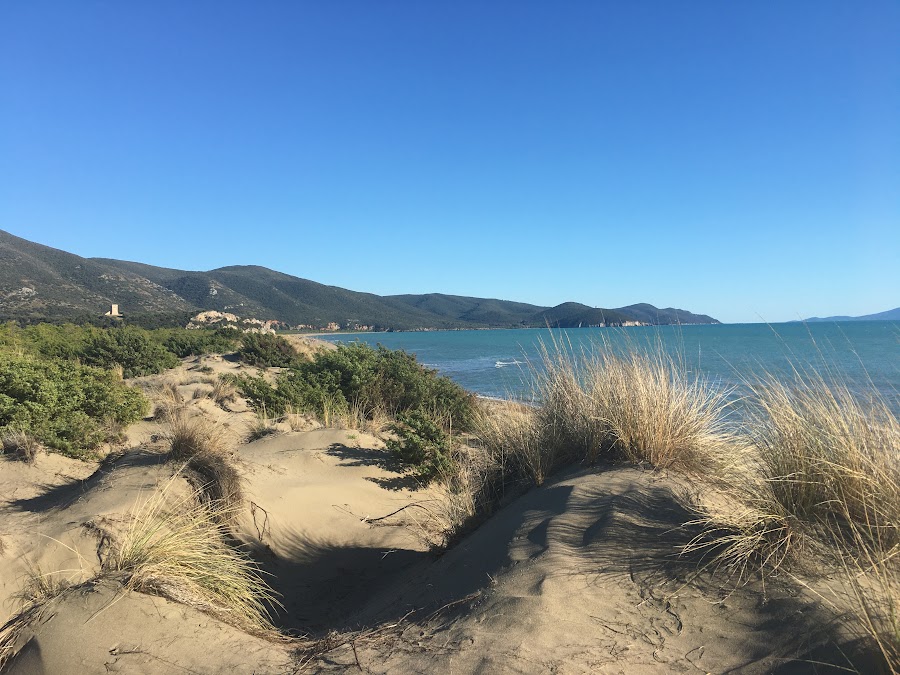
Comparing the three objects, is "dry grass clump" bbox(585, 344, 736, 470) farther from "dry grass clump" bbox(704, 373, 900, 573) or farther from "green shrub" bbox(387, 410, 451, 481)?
"green shrub" bbox(387, 410, 451, 481)

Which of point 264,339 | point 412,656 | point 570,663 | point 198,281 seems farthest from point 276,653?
point 198,281

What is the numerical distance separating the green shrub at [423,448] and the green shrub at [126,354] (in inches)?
511

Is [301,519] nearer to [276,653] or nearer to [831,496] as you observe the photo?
[276,653]

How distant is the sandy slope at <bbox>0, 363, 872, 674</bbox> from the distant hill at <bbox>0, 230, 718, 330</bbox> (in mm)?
7086

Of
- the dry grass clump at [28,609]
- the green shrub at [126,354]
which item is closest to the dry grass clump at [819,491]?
the dry grass clump at [28,609]

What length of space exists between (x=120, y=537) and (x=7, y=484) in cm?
258

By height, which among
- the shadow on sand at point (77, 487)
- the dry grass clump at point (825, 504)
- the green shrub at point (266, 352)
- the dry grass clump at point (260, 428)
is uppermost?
the dry grass clump at point (825, 504)

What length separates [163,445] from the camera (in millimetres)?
6496

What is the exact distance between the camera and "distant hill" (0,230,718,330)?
48156 mm

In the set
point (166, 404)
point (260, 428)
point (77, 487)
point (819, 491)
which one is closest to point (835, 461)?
point (819, 491)

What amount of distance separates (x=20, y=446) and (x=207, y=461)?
101 inches

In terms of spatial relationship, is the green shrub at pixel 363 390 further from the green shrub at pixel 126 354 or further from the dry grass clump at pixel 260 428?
the green shrub at pixel 126 354

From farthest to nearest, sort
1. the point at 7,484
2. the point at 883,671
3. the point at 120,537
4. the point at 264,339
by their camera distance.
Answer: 1. the point at 264,339
2. the point at 7,484
3. the point at 120,537
4. the point at 883,671

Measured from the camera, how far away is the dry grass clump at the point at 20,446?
20.9 feet
